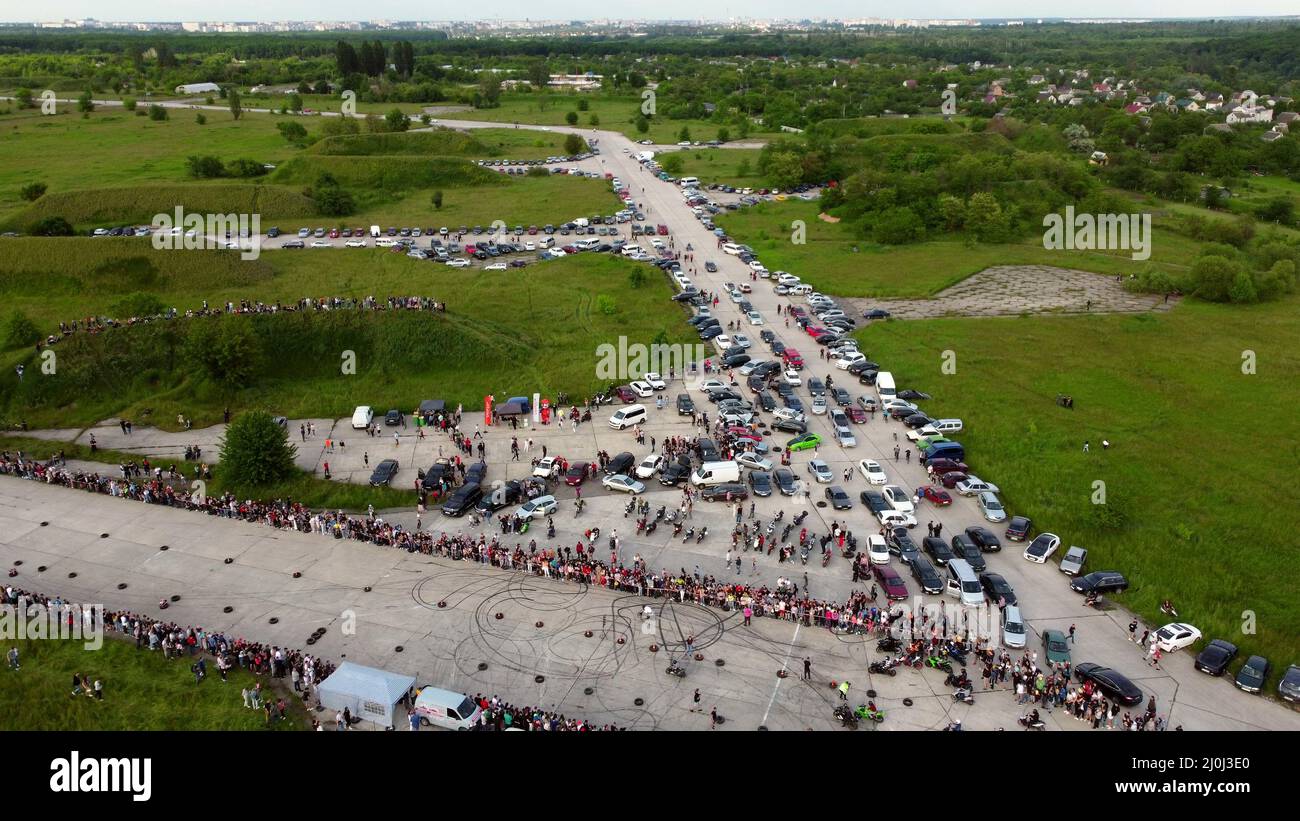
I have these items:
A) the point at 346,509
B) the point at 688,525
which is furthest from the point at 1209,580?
the point at 346,509

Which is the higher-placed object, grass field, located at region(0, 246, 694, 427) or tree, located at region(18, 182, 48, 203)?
tree, located at region(18, 182, 48, 203)

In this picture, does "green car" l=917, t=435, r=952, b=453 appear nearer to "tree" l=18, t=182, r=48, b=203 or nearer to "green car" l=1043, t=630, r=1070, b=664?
"green car" l=1043, t=630, r=1070, b=664

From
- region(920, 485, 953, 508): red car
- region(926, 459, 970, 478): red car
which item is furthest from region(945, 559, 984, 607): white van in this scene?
region(926, 459, 970, 478): red car

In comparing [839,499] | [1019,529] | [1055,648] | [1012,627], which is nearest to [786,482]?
[839,499]

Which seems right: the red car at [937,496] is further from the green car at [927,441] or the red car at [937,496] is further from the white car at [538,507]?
the white car at [538,507]

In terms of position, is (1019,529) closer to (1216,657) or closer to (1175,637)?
(1175,637)
